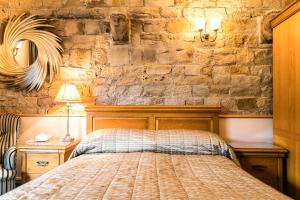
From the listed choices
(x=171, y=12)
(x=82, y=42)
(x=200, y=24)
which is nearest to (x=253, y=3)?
(x=200, y=24)

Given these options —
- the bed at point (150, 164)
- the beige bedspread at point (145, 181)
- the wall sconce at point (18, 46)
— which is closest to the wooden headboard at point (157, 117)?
the bed at point (150, 164)

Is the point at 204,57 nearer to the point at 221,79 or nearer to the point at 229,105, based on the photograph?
the point at 221,79

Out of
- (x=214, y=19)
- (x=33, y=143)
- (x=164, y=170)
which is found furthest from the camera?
(x=214, y=19)

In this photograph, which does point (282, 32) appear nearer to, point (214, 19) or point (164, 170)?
point (214, 19)

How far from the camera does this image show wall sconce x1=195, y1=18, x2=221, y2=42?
3242 millimetres

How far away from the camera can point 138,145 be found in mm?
2707

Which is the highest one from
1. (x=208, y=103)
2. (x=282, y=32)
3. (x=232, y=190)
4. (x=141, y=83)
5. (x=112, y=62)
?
(x=282, y=32)

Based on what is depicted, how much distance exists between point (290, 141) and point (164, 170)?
149 cm

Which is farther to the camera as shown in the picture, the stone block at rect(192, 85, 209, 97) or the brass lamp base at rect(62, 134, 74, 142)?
the stone block at rect(192, 85, 209, 97)

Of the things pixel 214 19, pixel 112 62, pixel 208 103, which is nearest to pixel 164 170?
pixel 208 103

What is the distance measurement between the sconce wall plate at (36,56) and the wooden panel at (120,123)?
0.78 meters

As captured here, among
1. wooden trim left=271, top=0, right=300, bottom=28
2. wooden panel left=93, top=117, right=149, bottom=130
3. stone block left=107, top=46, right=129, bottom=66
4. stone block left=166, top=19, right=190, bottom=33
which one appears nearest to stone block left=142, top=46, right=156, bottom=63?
stone block left=107, top=46, right=129, bottom=66

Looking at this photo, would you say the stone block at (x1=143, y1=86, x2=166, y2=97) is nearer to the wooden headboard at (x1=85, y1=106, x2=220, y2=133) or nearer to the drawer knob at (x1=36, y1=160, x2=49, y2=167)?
the wooden headboard at (x1=85, y1=106, x2=220, y2=133)

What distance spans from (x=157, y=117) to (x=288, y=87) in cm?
138
